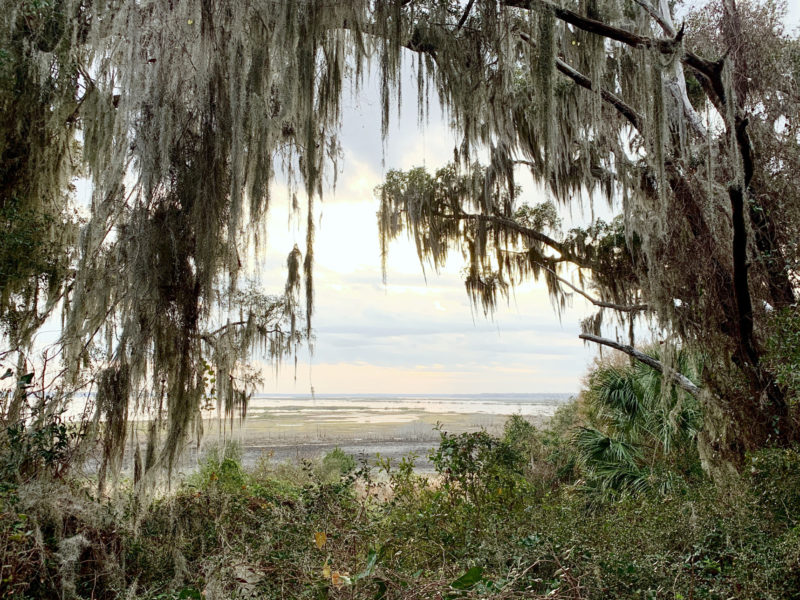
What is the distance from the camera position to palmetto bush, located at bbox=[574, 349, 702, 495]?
6.09m

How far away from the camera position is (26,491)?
10.6 feet

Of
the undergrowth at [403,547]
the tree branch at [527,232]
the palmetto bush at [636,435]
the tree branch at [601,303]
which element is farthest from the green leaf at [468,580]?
the tree branch at [527,232]

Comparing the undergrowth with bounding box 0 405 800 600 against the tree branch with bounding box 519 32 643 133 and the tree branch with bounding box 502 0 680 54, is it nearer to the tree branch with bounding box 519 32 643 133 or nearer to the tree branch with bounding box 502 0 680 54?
the tree branch with bounding box 502 0 680 54

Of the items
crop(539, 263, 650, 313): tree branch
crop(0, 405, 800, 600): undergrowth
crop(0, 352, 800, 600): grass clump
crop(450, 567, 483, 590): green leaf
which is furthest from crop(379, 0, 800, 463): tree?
crop(450, 567, 483, 590): green leaf

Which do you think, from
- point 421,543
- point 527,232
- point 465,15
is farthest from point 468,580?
point 527,232

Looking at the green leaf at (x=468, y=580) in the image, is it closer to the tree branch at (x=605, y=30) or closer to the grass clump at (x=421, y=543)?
the grass clump at (x=421, y=543)

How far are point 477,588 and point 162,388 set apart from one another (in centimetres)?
267

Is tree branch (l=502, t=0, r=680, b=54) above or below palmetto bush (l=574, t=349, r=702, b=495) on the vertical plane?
above

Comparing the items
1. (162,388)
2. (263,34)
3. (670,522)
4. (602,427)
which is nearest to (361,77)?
(263,34)

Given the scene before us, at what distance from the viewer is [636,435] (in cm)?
689

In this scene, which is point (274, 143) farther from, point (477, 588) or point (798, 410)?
point (798, 410)

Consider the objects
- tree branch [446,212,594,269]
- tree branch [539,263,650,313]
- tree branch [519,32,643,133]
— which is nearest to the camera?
tree branch [519,32,643,133]

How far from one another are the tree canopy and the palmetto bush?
5.71 feet

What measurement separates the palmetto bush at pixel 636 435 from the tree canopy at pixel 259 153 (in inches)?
68.6
